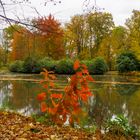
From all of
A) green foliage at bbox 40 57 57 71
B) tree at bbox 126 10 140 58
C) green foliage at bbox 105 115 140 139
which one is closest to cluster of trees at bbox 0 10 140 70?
tree at bbox 126 10 140 58

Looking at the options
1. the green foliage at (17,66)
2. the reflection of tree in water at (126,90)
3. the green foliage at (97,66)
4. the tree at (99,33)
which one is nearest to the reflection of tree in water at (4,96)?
the reflection of tree in water at (126,90)

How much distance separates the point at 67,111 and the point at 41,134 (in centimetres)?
341

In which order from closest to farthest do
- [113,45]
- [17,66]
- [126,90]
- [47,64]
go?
[126,90]
[47,64]
[17,66]
[113,45]

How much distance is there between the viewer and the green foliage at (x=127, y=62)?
42.8 meters

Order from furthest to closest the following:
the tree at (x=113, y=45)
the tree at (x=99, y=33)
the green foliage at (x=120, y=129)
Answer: the tree at (x=99, y=33) → the tree at (x=113, y=45) → the green foliage at (x=120, y=129)

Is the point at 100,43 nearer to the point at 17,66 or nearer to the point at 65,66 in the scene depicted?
the point at 65,66

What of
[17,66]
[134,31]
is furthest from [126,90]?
[17,66]

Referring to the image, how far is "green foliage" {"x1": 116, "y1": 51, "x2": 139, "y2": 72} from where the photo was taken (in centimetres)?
4281

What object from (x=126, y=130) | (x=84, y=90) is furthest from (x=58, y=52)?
(x=84, y=90)

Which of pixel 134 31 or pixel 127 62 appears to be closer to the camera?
pixel 127 62

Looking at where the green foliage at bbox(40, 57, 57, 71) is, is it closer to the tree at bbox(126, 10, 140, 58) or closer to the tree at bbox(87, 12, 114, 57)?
the tree at bbox(126, 10, 140, 58)

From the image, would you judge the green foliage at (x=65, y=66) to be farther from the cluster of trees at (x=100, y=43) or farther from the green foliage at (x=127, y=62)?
the green foliage at (x=127, y=62)

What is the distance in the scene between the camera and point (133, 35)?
46156 millimetres

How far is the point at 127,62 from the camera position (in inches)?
1678
